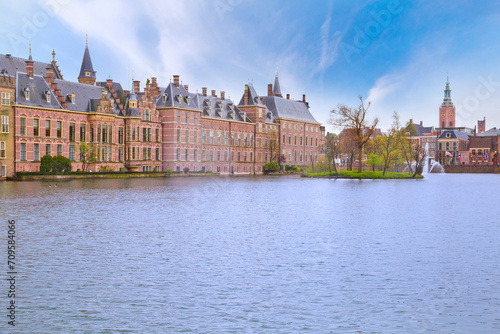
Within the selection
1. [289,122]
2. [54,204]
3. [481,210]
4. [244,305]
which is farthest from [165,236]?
[289,122]

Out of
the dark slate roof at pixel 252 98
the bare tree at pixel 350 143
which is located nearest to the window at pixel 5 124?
the bare tree at pixel 350 143

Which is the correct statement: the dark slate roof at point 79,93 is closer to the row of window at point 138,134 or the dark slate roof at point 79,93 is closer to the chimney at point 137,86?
the row of window at point 138,134

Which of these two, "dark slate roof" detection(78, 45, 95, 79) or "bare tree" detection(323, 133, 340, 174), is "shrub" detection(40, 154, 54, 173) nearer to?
"dark slate roof" detection(78, 45, 95, 79)

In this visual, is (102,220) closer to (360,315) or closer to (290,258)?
(290,258)

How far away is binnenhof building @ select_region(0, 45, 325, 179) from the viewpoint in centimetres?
7712

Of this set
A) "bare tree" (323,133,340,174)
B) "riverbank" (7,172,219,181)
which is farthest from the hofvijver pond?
"bare tree" (323,133,340,174)

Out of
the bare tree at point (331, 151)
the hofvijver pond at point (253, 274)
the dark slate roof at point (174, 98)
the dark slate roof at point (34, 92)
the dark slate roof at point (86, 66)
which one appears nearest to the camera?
the hofvijver pond at point (253, 274)

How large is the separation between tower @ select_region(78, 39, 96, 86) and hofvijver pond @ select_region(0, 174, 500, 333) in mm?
85025

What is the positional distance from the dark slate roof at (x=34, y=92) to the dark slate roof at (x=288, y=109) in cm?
6613

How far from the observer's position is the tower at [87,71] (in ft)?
363

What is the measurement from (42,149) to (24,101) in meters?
6.98

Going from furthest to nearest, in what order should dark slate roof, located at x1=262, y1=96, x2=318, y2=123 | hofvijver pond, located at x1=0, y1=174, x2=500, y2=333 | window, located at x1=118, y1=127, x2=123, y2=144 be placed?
dark slate roof, located at x1=262, y1=96, x2=318, y2=123, window, located at x1=118, y1=127, x2=123, y2=144, hofvijver pond, located at x1=0, y1=174, x2=500, y2=333

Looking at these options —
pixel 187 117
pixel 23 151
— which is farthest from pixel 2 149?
pixel 187 117

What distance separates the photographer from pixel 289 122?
142m
